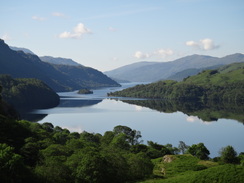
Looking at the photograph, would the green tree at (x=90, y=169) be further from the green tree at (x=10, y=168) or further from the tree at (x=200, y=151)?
the tree at (x=200, y=151)

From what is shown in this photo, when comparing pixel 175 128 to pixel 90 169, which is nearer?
pixel 90 169

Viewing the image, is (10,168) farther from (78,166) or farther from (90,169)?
(90,169)

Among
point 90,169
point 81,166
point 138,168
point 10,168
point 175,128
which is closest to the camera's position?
point 10,168

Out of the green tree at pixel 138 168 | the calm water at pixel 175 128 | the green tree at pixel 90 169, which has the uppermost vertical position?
the green tree at pixel 90 169

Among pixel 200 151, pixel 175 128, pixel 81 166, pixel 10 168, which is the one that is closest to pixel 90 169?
pixel 81 166

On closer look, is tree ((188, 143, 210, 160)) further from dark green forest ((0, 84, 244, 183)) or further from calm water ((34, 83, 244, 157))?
dark green forest ((0, 84, 244, 183))

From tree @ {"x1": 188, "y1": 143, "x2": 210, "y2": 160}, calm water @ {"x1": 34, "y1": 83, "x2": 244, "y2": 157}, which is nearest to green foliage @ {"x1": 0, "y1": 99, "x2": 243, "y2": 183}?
tree @ {"x1": 188, "y1": 143, "x2": 210, "y2": 160}

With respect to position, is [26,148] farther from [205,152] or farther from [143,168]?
[205,152]

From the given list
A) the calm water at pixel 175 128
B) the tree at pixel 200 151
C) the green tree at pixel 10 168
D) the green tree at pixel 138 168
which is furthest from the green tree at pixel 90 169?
the calm water at pixel 175 128

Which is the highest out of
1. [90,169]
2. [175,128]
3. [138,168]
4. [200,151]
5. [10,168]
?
[10,168]

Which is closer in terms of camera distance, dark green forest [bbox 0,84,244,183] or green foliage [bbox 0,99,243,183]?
dark green forest [bbox 0,84,244,183]

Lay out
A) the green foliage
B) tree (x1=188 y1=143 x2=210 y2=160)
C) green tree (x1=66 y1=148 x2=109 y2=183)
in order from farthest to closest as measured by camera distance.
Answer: tree (x1=188 y1=143 x2=210 y2=160) < green tree (x1=66 y1=148 x2=109 y2=183) < the green foliage

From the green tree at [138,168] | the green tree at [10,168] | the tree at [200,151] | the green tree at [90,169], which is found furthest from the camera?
the tree at [200,151]

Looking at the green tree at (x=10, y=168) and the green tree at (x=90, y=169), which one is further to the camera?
the green tree at (x=90, y=169)
